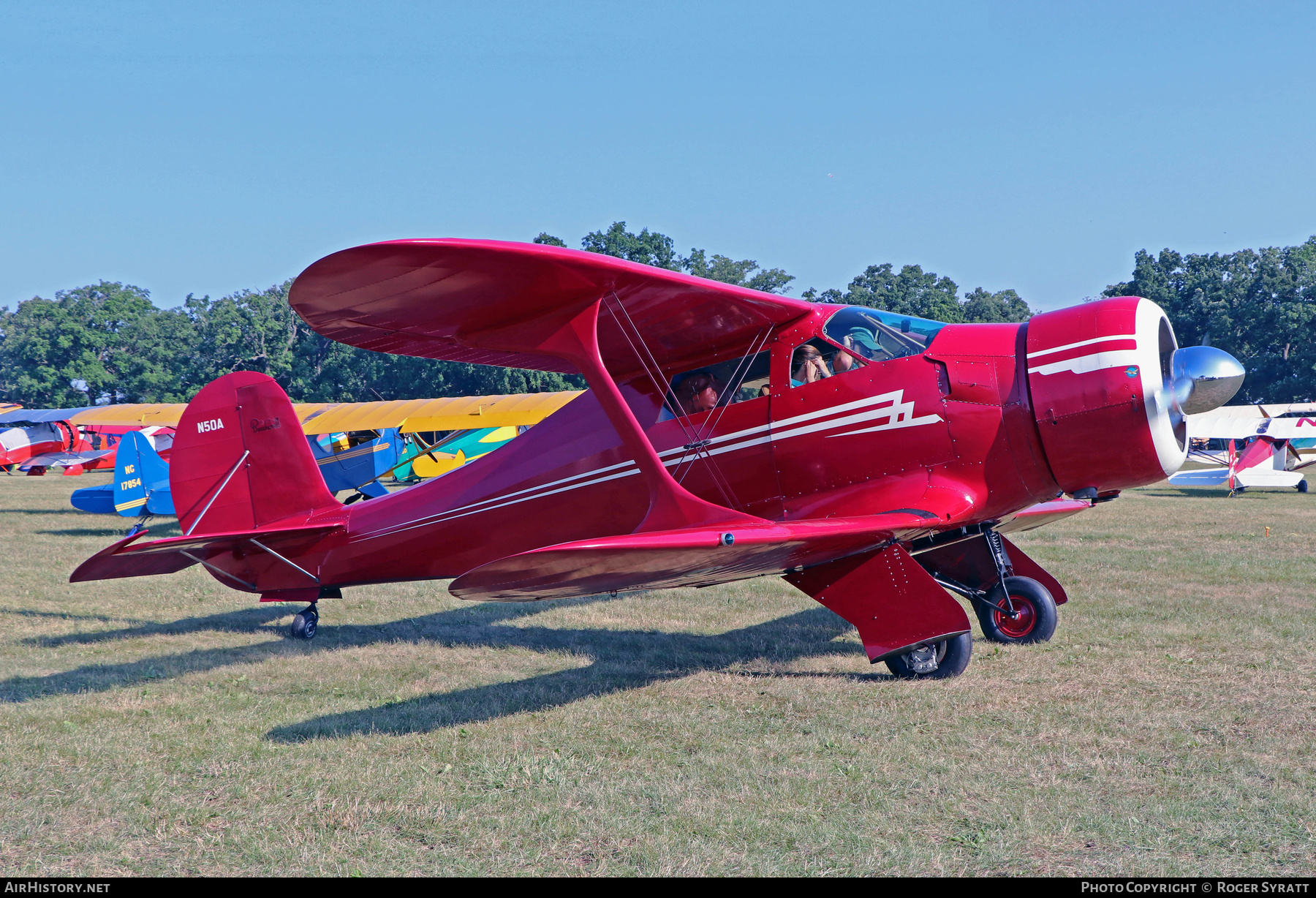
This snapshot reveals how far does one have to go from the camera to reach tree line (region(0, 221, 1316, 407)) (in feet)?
183

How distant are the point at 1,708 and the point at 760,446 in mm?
4958

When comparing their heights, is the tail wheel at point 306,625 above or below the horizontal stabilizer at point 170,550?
below

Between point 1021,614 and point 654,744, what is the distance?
11.3 ft

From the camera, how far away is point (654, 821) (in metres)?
3.75

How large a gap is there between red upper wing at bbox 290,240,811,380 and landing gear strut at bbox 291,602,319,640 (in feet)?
9.35

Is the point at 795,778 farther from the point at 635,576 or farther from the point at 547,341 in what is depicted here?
the point at 547,341

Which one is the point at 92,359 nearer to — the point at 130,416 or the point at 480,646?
the point at 130,416

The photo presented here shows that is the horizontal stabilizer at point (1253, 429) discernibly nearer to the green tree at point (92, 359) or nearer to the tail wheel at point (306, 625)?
the tail wheel at point (306, 625)

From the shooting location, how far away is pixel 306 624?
792 cm

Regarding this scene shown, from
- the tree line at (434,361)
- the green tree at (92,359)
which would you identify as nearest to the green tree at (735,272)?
the tree line at (434,361)

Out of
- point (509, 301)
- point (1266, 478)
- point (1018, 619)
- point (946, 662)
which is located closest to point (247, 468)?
point (509, 301)

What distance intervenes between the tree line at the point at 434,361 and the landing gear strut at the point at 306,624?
127ft

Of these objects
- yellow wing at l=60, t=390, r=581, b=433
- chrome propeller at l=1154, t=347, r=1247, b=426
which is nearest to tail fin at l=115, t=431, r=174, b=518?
yellow wing at l=60, t=390, r=581, b=433

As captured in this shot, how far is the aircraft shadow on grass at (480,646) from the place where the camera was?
551cm
